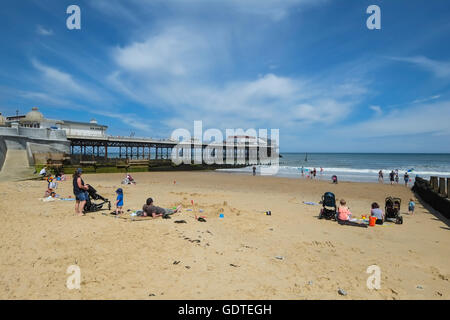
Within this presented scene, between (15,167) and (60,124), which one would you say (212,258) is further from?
(60,124)

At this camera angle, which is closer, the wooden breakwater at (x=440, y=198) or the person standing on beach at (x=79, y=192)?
the person standing on beach at (x=79, y=192)

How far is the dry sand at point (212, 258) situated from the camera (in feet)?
12.5

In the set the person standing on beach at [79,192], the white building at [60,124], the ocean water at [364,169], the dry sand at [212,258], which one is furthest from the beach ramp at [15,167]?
the ocean water at [364,169]

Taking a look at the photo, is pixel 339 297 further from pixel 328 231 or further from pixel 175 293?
pixel 328 231

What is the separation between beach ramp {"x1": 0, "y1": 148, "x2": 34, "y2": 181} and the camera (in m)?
19.2

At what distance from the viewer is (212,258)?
505 cm

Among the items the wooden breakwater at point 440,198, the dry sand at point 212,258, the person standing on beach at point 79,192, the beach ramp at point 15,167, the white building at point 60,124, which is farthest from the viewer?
the white building at point 60,124

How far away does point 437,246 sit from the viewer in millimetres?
6605

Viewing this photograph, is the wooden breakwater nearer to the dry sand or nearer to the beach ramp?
the dry sand

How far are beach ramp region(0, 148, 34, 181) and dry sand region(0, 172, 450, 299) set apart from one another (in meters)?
14.7

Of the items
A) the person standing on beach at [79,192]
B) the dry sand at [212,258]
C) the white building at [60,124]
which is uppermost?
the white building at [60,124]

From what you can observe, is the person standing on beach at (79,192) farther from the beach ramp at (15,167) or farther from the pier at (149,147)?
the pier at (149,147)

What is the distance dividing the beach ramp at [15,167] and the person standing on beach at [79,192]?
15.3 m
